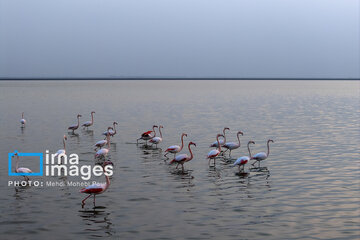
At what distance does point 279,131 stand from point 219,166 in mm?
15608

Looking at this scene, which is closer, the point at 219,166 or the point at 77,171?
the point at 77,171

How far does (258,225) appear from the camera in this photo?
13.8 meters

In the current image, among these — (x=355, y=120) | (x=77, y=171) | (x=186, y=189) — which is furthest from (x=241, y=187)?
(x=355, y=120)

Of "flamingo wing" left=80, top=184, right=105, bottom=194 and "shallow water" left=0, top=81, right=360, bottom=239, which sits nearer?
"shallow water" left=0, top=81, right=360, bottom=239

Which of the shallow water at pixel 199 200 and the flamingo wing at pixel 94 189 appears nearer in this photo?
the shallow water at pixel 199 200

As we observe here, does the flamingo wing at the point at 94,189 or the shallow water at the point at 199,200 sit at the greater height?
the flamingo wing at the point at 94,189

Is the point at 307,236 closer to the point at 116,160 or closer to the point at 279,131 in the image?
the point at 116,160

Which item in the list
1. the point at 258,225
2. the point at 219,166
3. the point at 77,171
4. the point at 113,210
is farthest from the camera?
the point at 219,166

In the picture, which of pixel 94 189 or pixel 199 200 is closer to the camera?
pixel 94 189

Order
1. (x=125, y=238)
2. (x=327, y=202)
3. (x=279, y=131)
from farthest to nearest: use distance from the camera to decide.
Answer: (x=279, y=131) < (x=327, y=202) < (x=125, y=238)

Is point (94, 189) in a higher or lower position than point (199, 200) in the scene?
higher

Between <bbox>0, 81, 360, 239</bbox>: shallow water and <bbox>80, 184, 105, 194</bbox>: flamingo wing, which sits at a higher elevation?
<bbox>80, 184, 105, 194</bbox>: flamingo wing

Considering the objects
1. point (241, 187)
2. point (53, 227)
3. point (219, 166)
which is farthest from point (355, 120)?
point (53, 227)

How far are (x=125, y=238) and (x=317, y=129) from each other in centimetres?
2954
